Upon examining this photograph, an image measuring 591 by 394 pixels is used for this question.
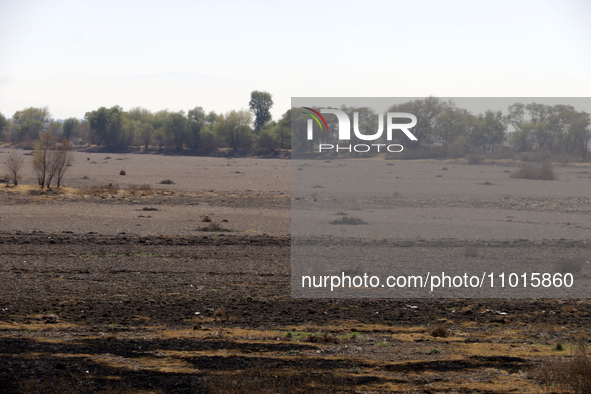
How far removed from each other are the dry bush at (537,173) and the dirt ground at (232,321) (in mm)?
25806

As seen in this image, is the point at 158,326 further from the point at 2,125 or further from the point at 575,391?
the point at 2,125

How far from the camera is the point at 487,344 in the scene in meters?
8.59

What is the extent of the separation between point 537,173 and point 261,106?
330 ft

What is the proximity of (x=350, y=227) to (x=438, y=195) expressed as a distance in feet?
53.4

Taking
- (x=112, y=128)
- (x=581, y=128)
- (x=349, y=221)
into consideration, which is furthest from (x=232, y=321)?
(x=112, y=128)

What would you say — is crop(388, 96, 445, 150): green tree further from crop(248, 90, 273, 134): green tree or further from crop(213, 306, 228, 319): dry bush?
crop(248, 90, 273, 134): green tree

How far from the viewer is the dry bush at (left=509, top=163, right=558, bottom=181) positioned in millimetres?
48375

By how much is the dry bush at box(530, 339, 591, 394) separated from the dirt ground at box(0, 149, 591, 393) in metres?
0.16

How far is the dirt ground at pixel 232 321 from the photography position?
22.2 feet

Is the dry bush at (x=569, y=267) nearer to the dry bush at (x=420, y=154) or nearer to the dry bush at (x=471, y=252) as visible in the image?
the dry bush at (x=471, y=252)

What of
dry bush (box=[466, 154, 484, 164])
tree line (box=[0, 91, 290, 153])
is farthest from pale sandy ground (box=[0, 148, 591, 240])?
tree line (box=[0, 91, 290, 153])

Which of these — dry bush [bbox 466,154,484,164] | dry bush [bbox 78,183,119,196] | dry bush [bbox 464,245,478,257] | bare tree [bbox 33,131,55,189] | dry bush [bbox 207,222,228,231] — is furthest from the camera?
dry bush [bbox 466,154,484,164]

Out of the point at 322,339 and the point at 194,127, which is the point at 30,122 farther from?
the point at 322,339

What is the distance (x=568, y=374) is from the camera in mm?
6547
